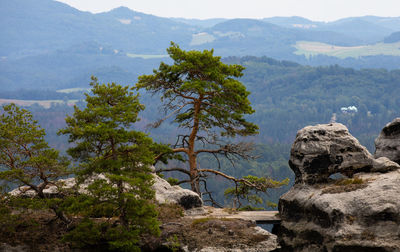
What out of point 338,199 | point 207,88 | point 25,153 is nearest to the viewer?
point 338,199

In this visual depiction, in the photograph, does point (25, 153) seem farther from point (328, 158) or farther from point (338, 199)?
point (328, 158)

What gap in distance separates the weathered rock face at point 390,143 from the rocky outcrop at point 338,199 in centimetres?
320

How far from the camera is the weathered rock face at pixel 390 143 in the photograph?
25.5 metres

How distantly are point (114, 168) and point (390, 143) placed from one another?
16.2 meters

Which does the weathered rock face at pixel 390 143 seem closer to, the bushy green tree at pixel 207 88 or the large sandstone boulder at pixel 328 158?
the large sandstone boulder at pixel 328 158

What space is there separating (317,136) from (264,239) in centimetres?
613

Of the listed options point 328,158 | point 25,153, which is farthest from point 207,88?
point 25,153

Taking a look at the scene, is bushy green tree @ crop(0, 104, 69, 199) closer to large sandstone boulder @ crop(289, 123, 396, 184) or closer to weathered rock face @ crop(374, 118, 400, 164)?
large sandstone boulder @ crop(289, 123, 396, 184)

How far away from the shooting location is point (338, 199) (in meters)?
19.9

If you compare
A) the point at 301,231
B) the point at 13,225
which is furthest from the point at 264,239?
the point at 13,225

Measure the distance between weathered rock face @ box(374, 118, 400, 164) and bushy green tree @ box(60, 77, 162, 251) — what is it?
14.1 metres

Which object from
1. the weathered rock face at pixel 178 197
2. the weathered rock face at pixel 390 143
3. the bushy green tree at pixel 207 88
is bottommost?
the weathered rock face at pixel 178 197

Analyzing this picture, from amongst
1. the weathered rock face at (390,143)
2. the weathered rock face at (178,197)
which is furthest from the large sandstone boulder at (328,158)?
the weathered rock face at (178,197)

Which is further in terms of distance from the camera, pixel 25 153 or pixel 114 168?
pixel 25 153
